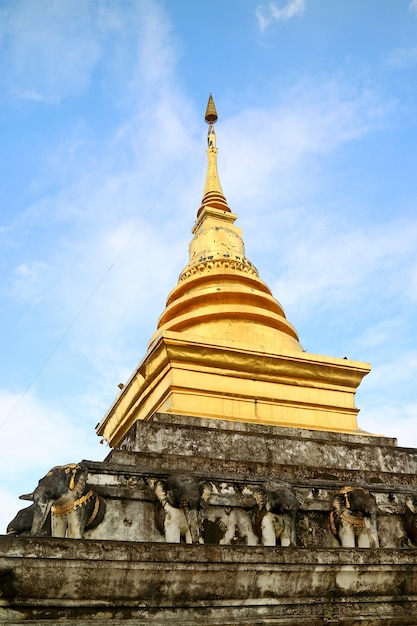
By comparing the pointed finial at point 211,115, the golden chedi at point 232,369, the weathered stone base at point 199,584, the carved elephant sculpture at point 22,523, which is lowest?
the weathered stone base at point 199,584

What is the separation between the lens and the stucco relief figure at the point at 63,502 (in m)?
5.71

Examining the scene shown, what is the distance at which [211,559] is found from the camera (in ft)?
16.4

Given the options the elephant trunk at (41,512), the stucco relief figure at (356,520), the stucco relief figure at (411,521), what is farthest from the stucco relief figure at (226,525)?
the stucco relief figure at (411,521)

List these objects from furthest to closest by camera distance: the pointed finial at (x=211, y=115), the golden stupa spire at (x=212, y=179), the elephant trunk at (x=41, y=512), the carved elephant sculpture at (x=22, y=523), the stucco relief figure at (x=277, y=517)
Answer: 1. the pointed finial at (x=211, y=115)
2. the golden stupa spire at (x=212, y=179)
3. the stucco relief figure at (x=277, y=517)
4. the carved elephant sculpture at (x=22, y=523)
5. the elephant trunk at (x=41, y=512)

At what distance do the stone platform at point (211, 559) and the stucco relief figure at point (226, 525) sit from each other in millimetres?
16

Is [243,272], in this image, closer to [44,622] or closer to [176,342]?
[176,342]

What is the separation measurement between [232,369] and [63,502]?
174 inches

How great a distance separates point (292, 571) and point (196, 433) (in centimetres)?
291

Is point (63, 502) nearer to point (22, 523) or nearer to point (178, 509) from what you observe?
point (22, 523)

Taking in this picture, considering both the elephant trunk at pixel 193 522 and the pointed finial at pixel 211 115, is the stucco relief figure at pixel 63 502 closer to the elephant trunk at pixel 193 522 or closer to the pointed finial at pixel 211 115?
the elephant trunk at pixel 193 522

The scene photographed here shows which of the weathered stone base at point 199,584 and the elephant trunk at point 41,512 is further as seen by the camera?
the elephant trunk at point 41,512

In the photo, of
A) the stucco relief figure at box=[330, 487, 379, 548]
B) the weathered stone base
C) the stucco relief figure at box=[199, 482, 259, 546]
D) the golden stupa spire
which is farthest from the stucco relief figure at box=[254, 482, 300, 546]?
the golden stupa spire

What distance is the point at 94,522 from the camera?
6.00 metres

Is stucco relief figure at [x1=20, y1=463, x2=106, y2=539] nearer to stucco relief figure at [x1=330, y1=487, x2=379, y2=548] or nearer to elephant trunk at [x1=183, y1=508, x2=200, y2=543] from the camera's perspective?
elephant trunk at [x1=183, y1=508, x2=200, y2=543]
